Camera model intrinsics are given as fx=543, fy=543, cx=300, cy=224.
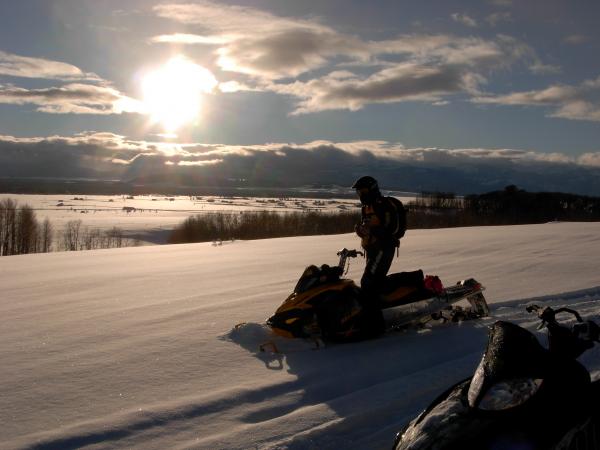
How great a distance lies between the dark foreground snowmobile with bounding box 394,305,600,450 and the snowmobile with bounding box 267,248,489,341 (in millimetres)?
2578

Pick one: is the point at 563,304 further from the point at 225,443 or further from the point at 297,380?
the point at 225,443

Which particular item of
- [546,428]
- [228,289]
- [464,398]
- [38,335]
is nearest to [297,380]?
[464,398]

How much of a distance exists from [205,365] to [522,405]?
3015 millimetres

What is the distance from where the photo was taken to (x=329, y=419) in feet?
12.3

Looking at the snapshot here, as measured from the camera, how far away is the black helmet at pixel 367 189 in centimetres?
591

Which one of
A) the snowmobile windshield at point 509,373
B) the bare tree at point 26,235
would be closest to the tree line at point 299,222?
the bare tree at point 26,235

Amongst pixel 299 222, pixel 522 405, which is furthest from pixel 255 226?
pixel 522 405

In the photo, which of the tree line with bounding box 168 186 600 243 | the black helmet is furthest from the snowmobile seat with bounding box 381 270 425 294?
the tree line with bounding box 168 186 600 243

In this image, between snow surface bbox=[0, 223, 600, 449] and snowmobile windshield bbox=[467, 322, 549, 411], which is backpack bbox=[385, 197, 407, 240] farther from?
snowmobile windshield bbox=[467, 322, 549, 411]

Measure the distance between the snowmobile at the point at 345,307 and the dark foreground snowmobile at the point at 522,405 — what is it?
2.58 m

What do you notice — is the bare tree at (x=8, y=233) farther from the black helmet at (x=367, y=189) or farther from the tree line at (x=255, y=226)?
the black helmet at (x=367, y=189)

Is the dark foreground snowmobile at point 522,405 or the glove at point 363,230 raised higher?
the glove at point 363,230

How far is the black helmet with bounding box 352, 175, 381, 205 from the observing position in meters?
5.91

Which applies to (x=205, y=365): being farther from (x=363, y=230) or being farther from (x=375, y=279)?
(x=363, y=230)
